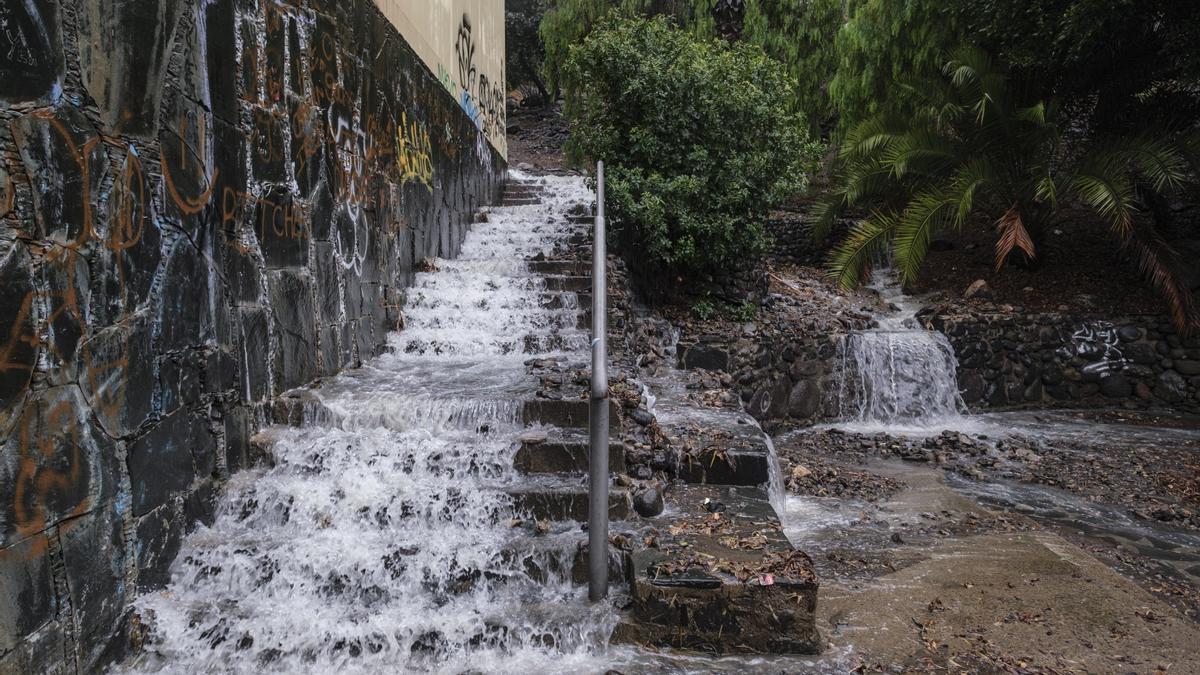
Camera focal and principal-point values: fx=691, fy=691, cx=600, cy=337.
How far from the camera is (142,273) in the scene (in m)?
3.13

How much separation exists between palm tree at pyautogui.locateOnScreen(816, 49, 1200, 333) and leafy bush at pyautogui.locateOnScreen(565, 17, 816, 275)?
263 centimetres

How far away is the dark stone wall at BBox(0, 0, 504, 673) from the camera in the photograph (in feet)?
8.04

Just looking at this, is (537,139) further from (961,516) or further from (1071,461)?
(961,516)

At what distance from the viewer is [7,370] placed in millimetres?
2363

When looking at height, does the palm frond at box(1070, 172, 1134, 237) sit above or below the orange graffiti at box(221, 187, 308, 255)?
above

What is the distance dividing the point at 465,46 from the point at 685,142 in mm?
4145

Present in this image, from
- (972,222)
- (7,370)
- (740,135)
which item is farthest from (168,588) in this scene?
(972,222)

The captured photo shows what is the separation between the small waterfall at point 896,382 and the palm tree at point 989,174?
1.31 m

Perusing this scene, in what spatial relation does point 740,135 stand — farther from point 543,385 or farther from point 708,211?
point 543,385

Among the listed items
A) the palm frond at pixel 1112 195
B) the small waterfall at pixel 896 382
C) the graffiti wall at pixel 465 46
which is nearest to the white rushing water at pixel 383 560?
the graffiti wall at pixel 465 46

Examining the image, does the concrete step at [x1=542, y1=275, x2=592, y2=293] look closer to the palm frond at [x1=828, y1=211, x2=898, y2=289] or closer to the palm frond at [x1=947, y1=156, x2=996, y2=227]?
the palm frond at [x1=828, y1=211, x2=898, y2=289]

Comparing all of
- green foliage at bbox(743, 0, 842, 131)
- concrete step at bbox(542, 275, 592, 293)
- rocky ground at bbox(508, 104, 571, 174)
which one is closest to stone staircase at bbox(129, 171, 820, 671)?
concrete step at bbox(542, 275, 592, 293)

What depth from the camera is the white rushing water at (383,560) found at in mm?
3039

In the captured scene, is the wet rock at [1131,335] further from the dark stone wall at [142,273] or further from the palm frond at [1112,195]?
the dark stone wall at [142,273]
